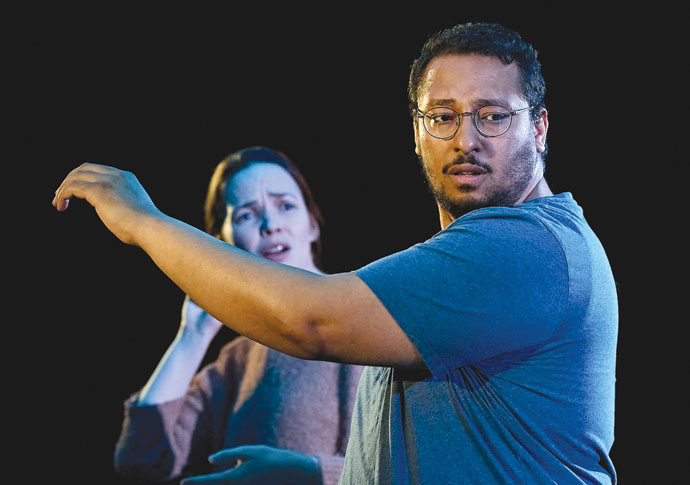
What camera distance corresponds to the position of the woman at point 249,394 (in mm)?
2018

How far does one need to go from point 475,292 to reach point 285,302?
246 millimetres

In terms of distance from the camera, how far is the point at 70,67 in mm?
2896

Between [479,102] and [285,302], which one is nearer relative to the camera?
[285,302]

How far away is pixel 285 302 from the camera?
2.99 ft

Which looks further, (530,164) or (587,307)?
(530,164)

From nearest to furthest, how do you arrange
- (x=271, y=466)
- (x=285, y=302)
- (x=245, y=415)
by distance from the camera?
(x=285, y=302) < (x=271, y=466) < (x=245, y=415)

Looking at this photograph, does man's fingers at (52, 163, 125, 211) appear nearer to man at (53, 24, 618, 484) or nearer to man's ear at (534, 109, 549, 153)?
man at (53, 24, 618, 484)

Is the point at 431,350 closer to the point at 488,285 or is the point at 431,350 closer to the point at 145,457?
the point at 488,285

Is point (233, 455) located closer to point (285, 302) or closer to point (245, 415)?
point (245, 415)

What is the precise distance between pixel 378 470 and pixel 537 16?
190cm

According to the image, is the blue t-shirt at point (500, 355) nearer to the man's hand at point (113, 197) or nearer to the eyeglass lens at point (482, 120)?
the eyeglass lens at point (482, 120)

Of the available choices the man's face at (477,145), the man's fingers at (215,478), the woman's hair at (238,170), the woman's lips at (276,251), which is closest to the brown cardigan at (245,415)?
the man's fingers at (215,478)

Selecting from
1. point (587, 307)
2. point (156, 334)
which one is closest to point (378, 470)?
point (587, 307)

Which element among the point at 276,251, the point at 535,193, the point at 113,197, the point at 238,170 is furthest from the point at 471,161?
the point at 238,170
